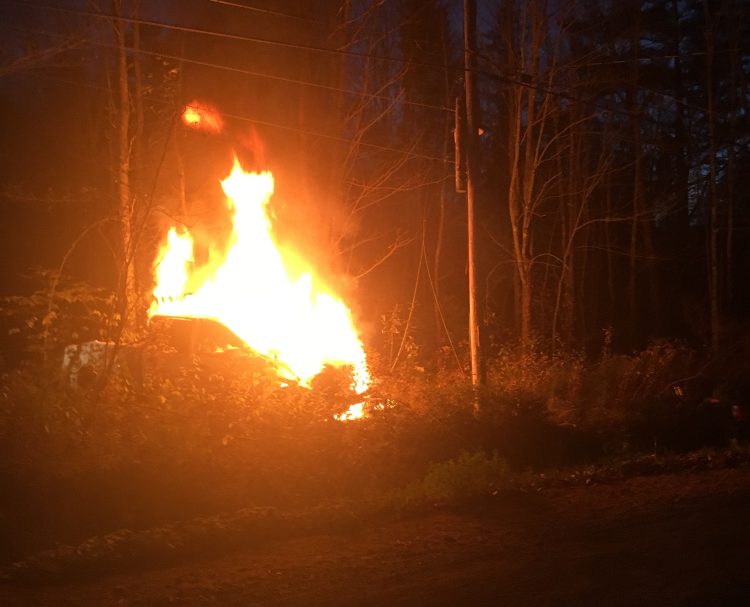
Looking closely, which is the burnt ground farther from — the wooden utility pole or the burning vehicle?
the burning vehicle

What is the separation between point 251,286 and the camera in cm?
1431

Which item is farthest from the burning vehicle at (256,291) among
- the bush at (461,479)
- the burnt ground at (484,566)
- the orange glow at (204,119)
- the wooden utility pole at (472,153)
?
the burnt ground at (484,566)

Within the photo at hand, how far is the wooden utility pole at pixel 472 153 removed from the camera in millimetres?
12258

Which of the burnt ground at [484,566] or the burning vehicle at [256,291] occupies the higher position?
the burning vehicle at [256,291]

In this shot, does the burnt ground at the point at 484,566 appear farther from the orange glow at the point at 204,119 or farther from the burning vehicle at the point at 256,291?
the orange glow at the point at 204,119

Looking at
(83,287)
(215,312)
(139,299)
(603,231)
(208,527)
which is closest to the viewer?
(208,527)

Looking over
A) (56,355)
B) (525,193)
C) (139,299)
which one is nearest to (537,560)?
(56,355)

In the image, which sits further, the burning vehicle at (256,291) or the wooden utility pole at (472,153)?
the burning vehicle at (256,291)

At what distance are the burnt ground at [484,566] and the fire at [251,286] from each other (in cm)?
646

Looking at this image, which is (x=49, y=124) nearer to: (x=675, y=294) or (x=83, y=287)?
(x=83, y=287)

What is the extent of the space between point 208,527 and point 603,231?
28614 mm

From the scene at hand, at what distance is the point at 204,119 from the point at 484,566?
12.2 metres

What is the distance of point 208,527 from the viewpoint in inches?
290

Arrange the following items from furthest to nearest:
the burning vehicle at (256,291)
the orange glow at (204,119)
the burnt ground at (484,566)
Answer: the orange glow at (204,119) < the burning vehicle at (256,291) < the burnt ground at (484,566)
